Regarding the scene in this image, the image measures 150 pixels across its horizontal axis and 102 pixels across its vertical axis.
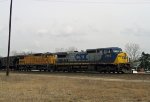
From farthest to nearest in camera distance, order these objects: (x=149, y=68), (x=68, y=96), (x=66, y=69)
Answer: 1. (x=149, y=68)
2. (x=66, y=69)
3. (x=68, y=96)

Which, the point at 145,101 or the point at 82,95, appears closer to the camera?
the point at 145,101

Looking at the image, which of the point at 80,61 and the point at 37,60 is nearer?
the point at 80,61

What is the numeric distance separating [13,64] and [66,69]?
20.0 m

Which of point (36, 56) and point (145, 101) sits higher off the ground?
point (36, 56)

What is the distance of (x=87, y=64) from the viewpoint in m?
51.7

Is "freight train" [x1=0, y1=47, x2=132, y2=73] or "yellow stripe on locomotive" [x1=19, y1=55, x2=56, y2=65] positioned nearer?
"freight train" [x1=0, y1=47, x2=132, y2=73]

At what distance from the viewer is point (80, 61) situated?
5338 cm

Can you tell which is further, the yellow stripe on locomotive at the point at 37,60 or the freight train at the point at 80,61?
the yellow stripe on locomotive at the point at 37,60

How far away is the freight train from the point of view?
46.7 m

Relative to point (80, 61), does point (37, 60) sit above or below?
above

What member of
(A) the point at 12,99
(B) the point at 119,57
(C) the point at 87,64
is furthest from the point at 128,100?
(C) the point at 87,64

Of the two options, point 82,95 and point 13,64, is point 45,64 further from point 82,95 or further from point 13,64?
point 82,95

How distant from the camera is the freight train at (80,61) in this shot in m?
46.7

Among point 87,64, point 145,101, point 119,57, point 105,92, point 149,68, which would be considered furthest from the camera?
point 149,68
